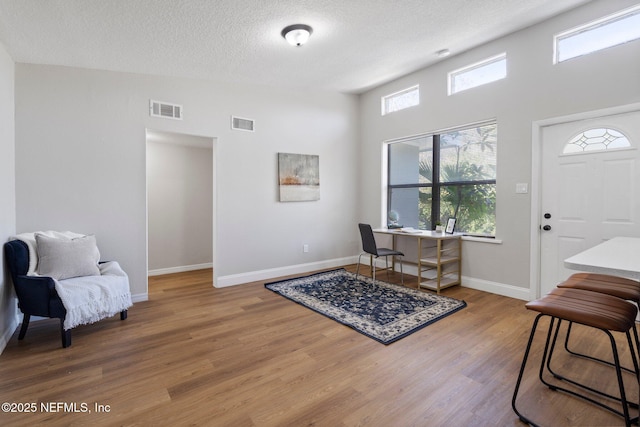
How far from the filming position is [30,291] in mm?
2492

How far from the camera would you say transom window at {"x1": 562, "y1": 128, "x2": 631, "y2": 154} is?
2941mm

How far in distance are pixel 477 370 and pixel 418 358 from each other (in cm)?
40

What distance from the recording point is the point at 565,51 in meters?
3.28

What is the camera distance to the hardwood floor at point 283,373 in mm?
1695

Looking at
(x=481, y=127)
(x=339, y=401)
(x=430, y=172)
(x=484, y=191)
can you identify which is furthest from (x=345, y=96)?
(x=339, y=401)

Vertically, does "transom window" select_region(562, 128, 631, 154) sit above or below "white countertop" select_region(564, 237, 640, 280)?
above

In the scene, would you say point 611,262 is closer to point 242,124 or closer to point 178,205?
point 242,124

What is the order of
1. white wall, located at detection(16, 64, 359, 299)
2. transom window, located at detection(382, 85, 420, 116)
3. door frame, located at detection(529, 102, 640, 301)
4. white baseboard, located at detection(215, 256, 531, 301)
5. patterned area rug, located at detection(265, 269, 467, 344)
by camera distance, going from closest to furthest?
1. patterned area rug, located at detection(265, 269, 467, 344)
2. white wall, located at detection(16, 64, 359, 299)
3. door frame, located at detection(529, 102, 640, 301)
4. white baseboard, located at detection(215, 256, 531, 301)
5. transom window, located at detection(382, 85, 420, 116)

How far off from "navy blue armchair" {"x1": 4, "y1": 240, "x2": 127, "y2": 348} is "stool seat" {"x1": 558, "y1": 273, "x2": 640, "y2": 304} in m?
3.72

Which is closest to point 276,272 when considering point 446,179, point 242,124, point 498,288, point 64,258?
point 242,124

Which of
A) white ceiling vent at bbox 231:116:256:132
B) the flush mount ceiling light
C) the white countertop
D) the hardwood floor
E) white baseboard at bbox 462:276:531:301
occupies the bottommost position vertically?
the hardwood floor

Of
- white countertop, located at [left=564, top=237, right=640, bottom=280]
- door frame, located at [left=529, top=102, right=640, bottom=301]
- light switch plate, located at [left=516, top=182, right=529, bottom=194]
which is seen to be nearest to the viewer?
white countertop, located at [left=564, top=237, right=640, bottom=280]

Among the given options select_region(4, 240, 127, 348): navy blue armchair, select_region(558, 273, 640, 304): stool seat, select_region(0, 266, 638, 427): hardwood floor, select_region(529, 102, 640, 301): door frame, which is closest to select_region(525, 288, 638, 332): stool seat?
select_region(558, 273, 640, 304): stool seat

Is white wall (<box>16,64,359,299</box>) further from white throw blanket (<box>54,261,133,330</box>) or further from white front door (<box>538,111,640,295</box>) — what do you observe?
white front door (<box>538,111,640,295</box>)
